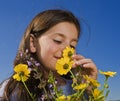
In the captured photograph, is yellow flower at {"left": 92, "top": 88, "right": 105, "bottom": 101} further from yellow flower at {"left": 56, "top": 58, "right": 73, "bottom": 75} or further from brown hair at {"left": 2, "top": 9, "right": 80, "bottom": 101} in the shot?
brown hair at {"left": 2, "top": 9, "right": 80, "bottom": 101}

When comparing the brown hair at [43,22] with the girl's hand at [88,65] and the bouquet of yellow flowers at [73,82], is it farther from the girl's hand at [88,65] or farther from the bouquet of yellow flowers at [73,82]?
the bouquet of yellow flowers at [73,82]

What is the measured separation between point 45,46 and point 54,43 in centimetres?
8

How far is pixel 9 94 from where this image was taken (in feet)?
5.22

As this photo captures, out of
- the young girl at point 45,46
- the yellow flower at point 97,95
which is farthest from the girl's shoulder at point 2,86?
the yellow flower at point 97,95

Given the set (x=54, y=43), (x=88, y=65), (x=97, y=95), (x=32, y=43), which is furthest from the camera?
(x=32, y=43)

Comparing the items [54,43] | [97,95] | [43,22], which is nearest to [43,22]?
[43,22]

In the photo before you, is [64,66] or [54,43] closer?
[64,66]

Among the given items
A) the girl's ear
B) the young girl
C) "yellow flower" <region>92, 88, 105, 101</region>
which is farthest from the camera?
the girl's ear

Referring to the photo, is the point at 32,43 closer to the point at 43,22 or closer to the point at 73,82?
the point at 43,22

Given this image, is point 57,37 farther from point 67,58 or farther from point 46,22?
point 67,58

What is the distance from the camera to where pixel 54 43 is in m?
1.62

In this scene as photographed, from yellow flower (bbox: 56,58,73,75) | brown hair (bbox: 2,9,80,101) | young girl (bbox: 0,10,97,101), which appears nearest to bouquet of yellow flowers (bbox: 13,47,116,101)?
Result: yellow flower (bbox: 56,58,73,75)

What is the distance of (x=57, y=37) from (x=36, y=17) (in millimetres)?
414

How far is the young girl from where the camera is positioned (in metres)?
1.53
